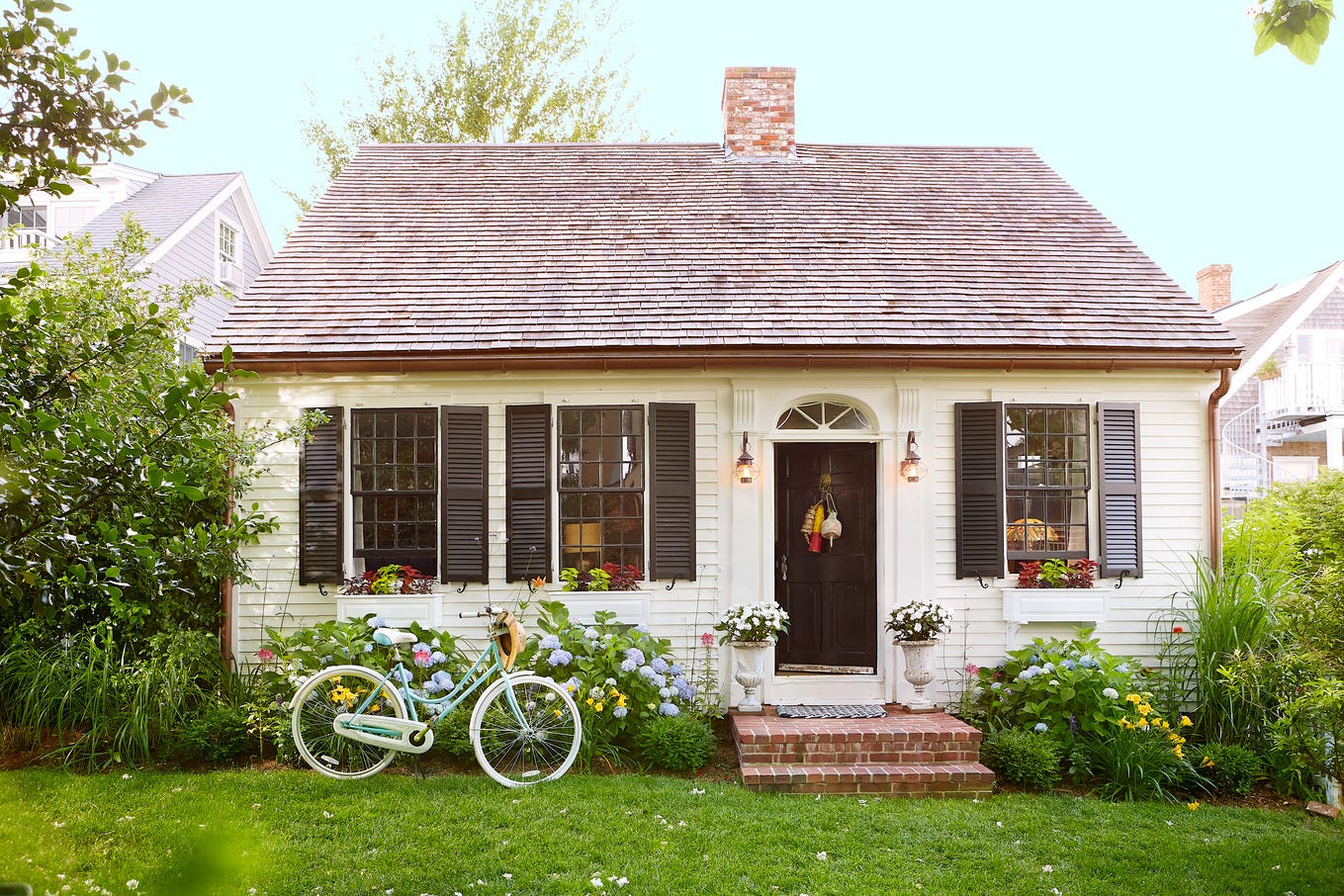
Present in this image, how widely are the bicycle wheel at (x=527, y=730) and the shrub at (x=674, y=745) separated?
60cm

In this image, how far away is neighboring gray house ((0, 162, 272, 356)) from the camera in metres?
16.1

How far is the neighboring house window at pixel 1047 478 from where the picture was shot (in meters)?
7.80

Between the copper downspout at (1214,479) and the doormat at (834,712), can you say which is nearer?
the doormat at (834,712)

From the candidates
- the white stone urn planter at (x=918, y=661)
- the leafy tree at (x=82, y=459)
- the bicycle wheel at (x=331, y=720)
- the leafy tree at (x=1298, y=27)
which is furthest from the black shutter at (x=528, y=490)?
the leafy tree at (x=1298, y=27)

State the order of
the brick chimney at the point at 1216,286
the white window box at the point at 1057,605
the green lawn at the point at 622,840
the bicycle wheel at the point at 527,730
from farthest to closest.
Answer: the brick chimney at the point at 1216,286 → the white window box at the point at 1057,605 → the bicycle wheel at the point at 527,730 → the green lawn at the point at 622,840

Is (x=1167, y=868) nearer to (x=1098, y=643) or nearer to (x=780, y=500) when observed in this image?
(x=1098, y=643)

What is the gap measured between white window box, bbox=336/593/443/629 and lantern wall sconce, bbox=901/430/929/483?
14.1 feet

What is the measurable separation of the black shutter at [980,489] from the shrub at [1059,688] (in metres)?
0.82

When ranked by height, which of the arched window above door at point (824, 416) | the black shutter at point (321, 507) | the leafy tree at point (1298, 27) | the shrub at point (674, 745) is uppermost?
the leafy tree at point (1298, 27)

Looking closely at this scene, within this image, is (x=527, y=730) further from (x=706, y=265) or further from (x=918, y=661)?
(x=706, y=265)

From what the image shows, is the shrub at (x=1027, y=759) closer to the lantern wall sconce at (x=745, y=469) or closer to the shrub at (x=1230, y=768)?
the shrub at (x=1230, y=768)

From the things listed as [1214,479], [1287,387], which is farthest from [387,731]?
[1287,387]

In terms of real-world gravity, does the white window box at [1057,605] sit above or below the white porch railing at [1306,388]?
below

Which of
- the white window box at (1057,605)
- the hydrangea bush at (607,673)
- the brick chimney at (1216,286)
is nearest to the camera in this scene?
the hydrangea bush at (607,673)
